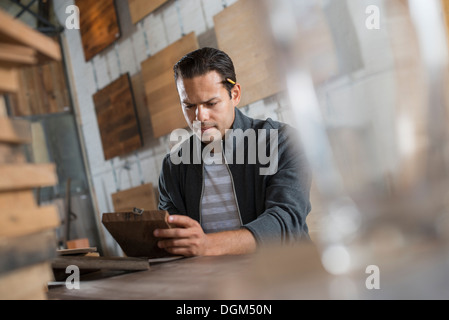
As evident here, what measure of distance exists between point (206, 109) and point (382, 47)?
1145 millimetres

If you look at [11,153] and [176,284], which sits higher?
[11,153]

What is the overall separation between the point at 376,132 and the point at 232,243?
76 cm

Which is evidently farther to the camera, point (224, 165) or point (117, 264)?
point (224, 165)

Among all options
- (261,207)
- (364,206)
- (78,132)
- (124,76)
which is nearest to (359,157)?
(364,206)

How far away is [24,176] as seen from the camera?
417mm

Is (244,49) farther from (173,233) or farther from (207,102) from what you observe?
(173,233)

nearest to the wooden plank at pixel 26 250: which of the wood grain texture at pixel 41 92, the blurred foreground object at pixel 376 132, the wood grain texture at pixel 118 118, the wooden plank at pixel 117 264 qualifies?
the blurred foreground object at pixel 376 132

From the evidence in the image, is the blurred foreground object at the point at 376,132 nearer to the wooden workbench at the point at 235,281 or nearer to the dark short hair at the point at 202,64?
the wooden workbench at the point at 235,281

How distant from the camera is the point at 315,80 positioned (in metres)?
0.30

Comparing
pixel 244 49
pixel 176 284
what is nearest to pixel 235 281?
pixel 176 284

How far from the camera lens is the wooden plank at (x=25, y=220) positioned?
0.39 metres

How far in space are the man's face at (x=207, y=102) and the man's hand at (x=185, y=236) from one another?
0.53 meters

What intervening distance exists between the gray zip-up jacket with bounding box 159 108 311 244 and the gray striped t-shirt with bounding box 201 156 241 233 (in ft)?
0.07
